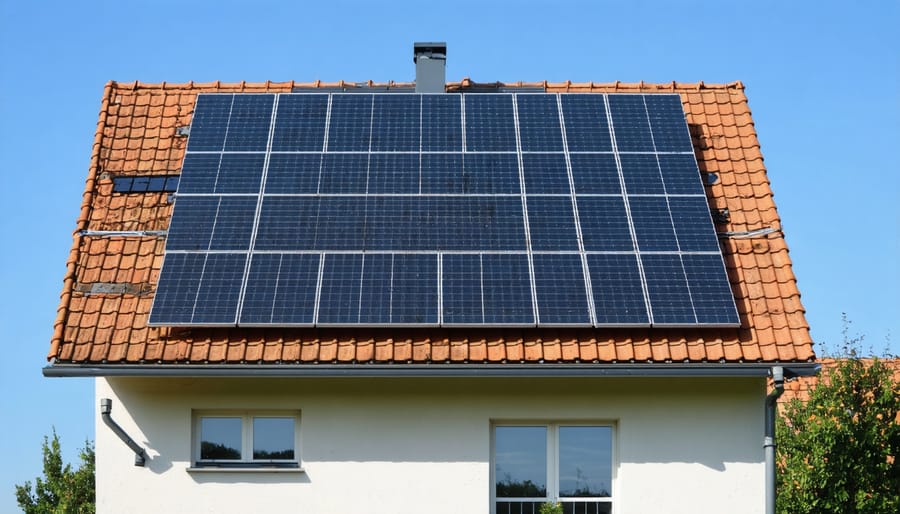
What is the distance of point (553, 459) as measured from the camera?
13.7m

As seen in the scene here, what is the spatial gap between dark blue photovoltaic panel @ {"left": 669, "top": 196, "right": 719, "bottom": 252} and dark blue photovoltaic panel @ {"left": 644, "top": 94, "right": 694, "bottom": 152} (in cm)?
102

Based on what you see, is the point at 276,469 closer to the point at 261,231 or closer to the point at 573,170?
the point at 261,231

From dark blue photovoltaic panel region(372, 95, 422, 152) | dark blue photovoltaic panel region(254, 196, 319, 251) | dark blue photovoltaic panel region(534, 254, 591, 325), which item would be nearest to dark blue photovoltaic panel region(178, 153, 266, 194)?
dark blue photovoltaic panel region(254, 196, 319, 251)

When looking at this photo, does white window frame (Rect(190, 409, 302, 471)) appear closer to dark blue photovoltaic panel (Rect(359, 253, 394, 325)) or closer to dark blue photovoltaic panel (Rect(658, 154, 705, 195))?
dark blue photovoltaic panel (Rect(359, 253, 394, 325))

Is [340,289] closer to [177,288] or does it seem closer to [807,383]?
[177,288]

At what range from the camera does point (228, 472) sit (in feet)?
43.9

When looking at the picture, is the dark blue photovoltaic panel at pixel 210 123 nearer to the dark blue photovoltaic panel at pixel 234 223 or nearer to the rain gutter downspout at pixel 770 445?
the dark blue photovoltaic panel at pixel 234 223

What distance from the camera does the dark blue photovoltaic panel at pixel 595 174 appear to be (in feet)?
49.0

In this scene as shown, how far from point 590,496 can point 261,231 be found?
5028mm

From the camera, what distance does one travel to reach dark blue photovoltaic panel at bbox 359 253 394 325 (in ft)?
43.8

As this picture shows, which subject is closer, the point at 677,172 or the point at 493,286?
the point at 493,286

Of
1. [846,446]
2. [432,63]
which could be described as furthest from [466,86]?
[846,446]

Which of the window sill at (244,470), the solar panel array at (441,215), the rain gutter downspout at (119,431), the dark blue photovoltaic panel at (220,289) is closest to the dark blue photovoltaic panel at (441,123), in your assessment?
the solar panel array at (441,215)

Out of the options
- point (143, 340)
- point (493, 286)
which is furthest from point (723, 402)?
point (143, 340)
